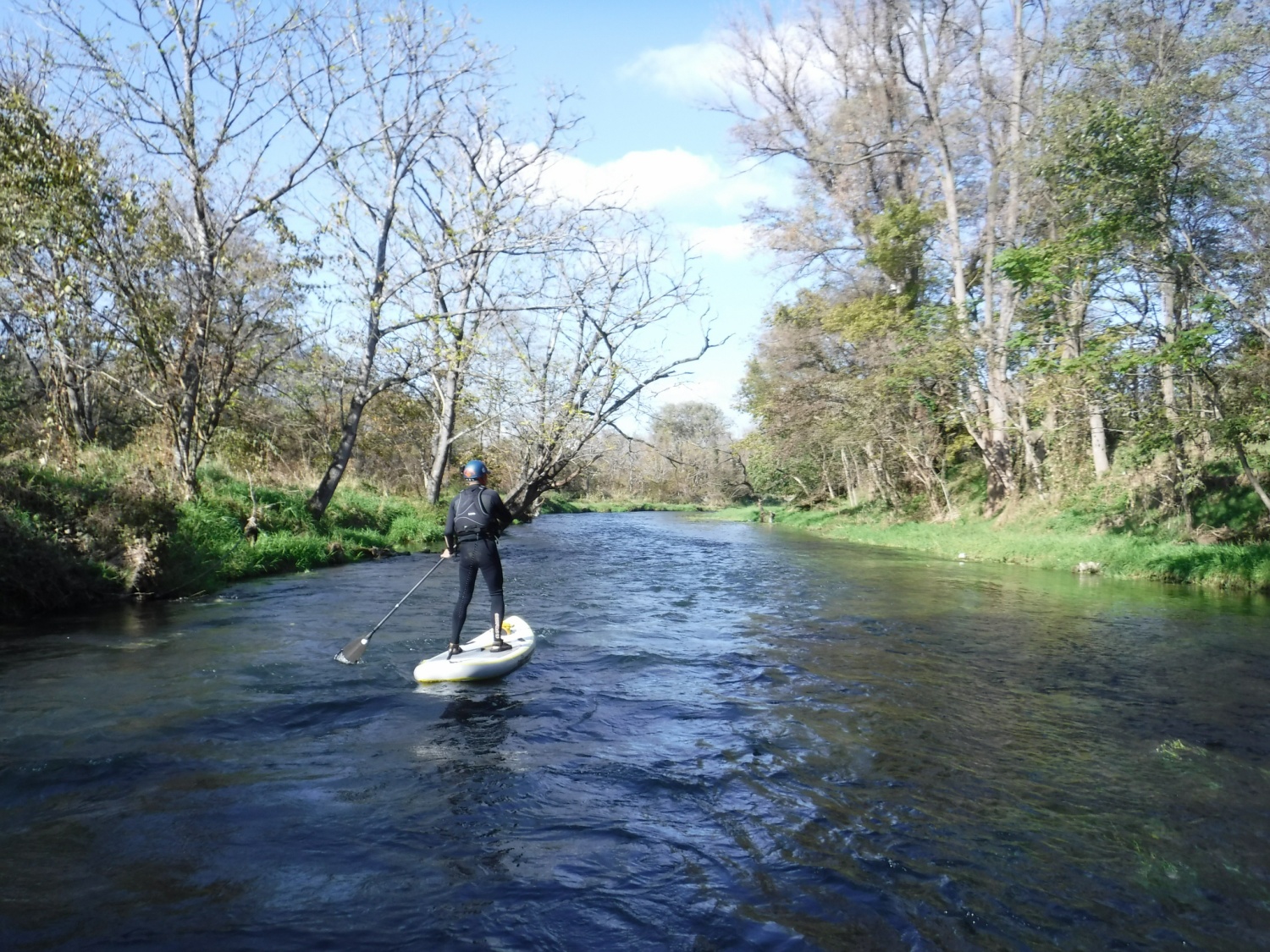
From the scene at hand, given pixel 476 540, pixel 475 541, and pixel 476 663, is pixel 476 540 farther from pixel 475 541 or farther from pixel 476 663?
pixel 476 663

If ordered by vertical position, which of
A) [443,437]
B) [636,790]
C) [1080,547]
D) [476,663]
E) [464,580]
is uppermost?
[443,437]

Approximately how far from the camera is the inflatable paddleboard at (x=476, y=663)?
7.23 m

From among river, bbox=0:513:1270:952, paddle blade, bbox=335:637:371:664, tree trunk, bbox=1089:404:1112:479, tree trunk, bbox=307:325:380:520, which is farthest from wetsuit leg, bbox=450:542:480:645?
tree trunk, bbox=1089:404:1112:479

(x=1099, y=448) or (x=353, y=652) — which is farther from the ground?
(x=1099, y=448)

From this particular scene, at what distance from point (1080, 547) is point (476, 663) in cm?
1483

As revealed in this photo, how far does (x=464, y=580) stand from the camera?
7.73 meters

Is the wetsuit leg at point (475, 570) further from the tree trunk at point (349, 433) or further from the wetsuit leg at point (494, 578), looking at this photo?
the tree trunk at point (349, 433)

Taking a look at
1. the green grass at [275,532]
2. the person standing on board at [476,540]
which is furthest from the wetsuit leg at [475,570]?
the green grass at [275,532]

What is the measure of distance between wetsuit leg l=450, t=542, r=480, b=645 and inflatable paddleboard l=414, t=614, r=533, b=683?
238mm

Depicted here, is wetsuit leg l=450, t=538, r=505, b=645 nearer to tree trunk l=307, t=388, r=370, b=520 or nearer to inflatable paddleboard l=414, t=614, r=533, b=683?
inflatable paddleboard l=414, t=614, r=533, b=683

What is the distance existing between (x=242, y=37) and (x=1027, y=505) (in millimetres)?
21611

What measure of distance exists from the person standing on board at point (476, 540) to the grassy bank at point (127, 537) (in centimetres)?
545

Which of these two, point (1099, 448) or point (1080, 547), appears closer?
point (1080, 547)

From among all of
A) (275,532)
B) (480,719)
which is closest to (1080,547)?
(480,719)
